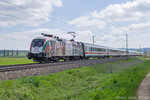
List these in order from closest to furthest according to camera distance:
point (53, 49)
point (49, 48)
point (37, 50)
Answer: point (37, 50)
point (49, 48)
point (53, 49)

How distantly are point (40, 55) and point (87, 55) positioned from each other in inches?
678

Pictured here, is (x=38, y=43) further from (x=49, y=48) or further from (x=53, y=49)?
(x=53, y=49)

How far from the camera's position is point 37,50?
2155 cm

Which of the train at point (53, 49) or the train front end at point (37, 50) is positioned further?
the train at point (53, 49)

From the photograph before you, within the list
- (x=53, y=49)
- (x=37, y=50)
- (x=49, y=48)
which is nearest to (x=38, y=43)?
(x=37, y=50)

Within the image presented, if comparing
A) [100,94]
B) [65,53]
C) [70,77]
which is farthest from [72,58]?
[100,94]

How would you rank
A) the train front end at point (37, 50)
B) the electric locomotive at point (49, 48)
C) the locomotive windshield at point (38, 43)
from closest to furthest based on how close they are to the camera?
the train front end at point (37, 50), the electric locomotive at point (49, 48), the locomotive windshield at point (38, 43)

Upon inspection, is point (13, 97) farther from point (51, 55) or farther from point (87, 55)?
point (87, 55)

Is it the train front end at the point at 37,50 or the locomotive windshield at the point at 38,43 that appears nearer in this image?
the train front end at the point at 37,50

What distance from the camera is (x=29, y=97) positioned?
9008mm

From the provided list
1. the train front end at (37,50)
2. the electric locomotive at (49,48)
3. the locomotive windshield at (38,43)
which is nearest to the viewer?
the train front end at (37,50)

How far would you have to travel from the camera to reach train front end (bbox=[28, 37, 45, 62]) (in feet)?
69.8

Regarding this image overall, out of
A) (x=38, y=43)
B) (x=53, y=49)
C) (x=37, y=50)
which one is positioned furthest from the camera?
(x=53, y=49)

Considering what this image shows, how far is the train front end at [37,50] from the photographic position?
69.8 ft
